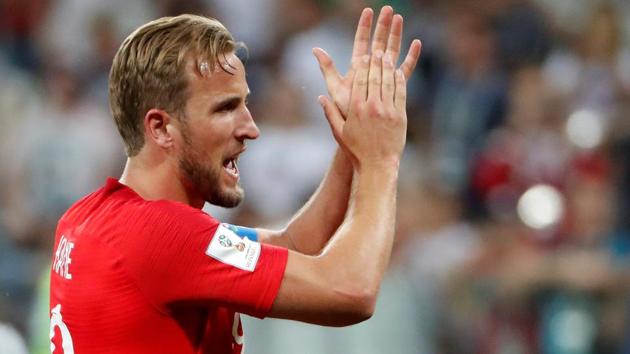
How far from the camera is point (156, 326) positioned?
308 cm

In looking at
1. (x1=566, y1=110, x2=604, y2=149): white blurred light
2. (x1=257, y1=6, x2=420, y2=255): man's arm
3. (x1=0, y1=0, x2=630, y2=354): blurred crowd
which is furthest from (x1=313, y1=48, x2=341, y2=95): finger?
(x1=566, y1=110, x2=604, y2=149): white blurred light

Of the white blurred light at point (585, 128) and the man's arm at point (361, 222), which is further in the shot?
the white blurred light at point (585, 128)

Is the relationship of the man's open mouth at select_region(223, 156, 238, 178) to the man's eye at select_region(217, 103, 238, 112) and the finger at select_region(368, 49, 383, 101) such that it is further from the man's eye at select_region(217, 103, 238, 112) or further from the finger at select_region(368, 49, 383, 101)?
the finger at select_region(368, 49, 383, 101)

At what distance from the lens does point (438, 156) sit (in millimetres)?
7348

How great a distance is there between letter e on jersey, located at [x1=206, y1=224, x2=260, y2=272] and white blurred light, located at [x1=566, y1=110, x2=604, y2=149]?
4.13 m

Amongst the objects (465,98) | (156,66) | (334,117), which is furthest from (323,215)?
(465,98)

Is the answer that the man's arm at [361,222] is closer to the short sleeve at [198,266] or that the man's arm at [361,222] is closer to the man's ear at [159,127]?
the short sleeve at [198,266]

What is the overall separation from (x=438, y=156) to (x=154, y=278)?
4.52 meters

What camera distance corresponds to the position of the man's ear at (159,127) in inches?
126

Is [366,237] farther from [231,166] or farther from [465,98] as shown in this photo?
[465,98]

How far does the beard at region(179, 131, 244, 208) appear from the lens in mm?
3242

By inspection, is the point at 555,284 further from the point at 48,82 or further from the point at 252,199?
the point at 48,82

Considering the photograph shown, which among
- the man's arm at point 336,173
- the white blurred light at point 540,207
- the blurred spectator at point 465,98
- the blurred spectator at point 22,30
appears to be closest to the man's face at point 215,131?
the man's arm at point 336,173

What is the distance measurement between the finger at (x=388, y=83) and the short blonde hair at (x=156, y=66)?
1.52ft
